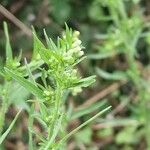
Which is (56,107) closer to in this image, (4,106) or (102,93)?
(4,106)

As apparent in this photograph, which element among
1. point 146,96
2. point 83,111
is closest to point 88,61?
point 146,96

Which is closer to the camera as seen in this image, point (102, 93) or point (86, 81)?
point (86, 81)

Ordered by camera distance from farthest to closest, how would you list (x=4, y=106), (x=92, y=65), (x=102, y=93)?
(x=92, y=65) < (x=102, y=93) < (x=4, y=106)

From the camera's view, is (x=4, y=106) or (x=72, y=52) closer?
(x=72, y=52)

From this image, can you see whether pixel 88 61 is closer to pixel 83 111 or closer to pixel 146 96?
pixel 146 96

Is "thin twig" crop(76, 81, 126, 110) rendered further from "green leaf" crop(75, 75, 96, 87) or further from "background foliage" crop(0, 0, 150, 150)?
"green leaf" crop(75, 75, 96, 87)

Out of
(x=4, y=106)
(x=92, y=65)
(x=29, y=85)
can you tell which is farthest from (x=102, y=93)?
(x=29, y=85)

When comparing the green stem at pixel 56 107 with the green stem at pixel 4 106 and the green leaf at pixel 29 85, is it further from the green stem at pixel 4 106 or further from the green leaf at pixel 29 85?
the green stem at pixel 4 106

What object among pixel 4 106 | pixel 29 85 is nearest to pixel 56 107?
pixel 29 85

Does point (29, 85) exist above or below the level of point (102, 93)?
above

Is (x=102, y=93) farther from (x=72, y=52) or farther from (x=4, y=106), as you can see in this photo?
(x=72, y=52)

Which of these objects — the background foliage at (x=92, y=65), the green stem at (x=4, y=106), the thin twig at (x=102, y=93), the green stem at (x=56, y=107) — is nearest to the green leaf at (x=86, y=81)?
the green stem at (x=56, y=107)

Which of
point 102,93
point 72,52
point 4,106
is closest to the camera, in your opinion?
point 72,52
